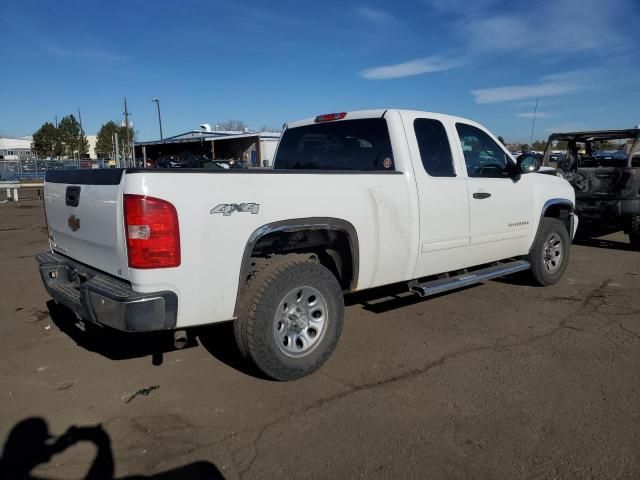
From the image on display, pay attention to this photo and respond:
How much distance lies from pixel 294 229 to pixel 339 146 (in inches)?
64.7

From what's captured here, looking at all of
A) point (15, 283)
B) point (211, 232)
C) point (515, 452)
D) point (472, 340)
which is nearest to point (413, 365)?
point (472, 340)

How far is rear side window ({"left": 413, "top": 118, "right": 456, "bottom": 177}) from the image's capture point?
4.59 metres

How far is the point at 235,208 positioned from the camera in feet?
10.6

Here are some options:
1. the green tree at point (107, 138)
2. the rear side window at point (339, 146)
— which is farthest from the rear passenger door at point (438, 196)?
the green tree at point (107, 138)

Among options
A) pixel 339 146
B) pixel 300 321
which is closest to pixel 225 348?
pixel 300 321

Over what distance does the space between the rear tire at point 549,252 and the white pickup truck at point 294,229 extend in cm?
37

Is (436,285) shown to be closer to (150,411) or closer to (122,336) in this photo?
(150,411)

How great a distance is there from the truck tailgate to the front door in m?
3.21

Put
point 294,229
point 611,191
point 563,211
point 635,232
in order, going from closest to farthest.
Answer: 1. point 294,229
2. point 563,211
3. point 611,191
4. point 635,232

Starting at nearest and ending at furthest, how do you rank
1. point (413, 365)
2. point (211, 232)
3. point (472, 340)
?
point (211, 232)
point (413, 365)
point (472, 340)

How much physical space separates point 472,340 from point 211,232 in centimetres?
268

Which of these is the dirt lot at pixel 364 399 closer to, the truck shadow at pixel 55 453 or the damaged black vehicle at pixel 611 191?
the truck shadow at pixel 55 453

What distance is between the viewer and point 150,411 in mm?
3344

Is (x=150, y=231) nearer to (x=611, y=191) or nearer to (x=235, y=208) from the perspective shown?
(x=235, y=208)
